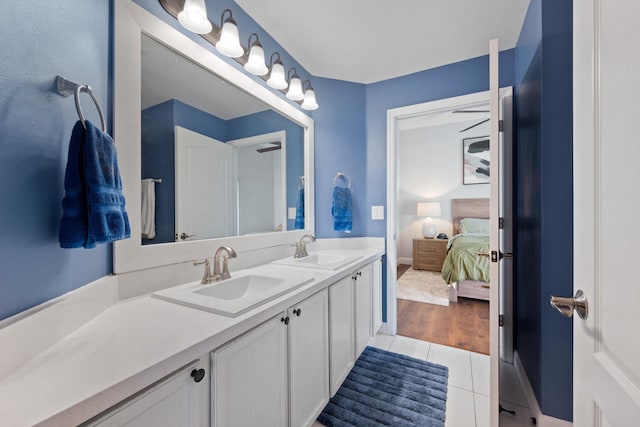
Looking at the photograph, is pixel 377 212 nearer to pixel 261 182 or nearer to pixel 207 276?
pixel 261 182

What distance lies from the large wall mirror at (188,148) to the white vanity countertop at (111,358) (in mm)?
310

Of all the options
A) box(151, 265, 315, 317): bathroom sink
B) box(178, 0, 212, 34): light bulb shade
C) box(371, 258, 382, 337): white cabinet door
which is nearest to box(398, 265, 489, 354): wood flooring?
box(371, 258, 382, 337): white cabinet door

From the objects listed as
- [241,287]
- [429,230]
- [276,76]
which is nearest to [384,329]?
[241,287]

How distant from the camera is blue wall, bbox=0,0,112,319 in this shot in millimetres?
555

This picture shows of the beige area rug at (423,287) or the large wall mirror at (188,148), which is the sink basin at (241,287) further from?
the beige area rug at (423,287)

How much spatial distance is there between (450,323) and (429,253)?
204 cm

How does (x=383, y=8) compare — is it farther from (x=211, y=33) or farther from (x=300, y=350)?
(x=300, y=350)

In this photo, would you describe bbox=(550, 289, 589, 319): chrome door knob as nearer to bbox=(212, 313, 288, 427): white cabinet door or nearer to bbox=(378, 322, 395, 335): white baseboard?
bbox=(212, 313, 288, 427): white cabinet door

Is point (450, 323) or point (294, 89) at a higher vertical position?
point (294, 89)

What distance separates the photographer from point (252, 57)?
1460mm

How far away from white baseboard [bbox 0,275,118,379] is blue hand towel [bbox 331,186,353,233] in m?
1.63

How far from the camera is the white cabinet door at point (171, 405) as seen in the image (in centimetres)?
51

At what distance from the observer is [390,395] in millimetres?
1519

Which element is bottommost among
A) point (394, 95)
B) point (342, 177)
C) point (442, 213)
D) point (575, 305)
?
point (575, 305)
